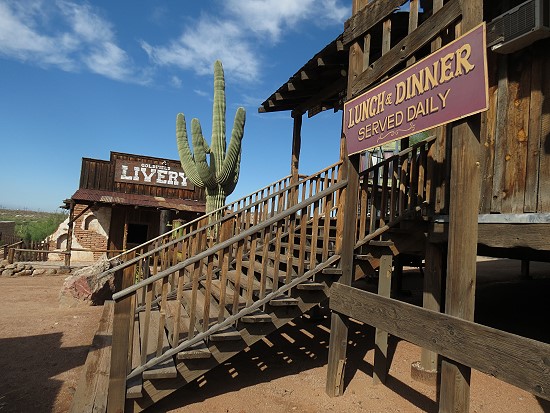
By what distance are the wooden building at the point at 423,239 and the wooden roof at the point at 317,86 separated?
79.9 inches

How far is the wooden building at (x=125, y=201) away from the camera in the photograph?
54.7ft

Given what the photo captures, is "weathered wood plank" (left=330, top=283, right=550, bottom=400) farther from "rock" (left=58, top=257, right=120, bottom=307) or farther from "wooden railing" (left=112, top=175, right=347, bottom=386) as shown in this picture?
"rock" (left=58, top=257, right=120, bottom=307)

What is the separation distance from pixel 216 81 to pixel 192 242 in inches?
330

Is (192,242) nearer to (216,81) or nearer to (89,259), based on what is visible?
(216,81)

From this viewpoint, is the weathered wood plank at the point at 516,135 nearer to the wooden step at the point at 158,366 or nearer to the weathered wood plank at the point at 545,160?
the weathered wood plank at the point at 545,160

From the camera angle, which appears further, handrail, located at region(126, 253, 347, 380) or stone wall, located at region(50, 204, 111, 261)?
stone wall, located at region(50, 204, 111, 261)

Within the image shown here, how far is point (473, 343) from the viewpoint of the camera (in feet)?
7.97

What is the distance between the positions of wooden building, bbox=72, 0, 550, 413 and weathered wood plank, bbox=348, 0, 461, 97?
1 centimetres

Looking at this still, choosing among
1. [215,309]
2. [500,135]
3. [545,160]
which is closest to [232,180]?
[215,309]

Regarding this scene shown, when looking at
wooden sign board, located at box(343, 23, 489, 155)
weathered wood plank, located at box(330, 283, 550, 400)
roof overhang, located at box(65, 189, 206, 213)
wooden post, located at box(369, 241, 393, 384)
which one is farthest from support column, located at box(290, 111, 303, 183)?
roof overhang, located at box(65, 189, 206, 213)

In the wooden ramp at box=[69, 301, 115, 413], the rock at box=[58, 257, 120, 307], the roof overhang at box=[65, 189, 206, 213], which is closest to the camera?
the wooden ramp at box=[69, 301, 115, 413]

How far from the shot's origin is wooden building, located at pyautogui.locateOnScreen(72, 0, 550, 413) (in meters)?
2.55

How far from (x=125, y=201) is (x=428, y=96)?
51.0 feet

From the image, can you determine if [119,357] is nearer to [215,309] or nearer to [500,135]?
[215,309]
